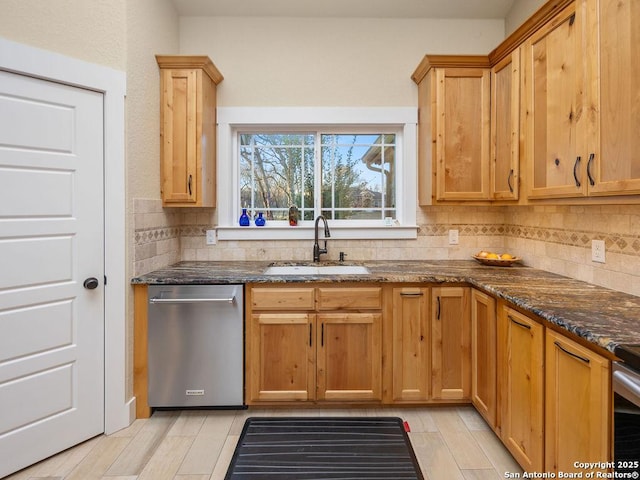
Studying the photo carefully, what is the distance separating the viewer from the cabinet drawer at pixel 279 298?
247 cm

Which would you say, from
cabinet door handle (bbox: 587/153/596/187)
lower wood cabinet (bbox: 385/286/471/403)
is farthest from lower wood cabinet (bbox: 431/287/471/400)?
cabinet door handle (bbox: 587/153/596/187)

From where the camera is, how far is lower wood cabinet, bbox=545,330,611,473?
1300 mm

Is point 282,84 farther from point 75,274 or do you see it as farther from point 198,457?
point 198,457

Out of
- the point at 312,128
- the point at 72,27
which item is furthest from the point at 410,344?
the point at 72,27

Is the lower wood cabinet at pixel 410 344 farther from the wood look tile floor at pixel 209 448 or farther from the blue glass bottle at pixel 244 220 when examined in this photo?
the blue glass bottle at pixel 244 220

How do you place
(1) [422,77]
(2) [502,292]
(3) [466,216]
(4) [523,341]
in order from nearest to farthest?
(4) [523,341] < (2) [502,292] < (1) [422,77] < (3) [466,216]

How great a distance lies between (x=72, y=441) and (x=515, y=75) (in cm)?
343

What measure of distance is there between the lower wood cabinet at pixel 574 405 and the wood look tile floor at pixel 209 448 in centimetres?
51

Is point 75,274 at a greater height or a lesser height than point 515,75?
lesser

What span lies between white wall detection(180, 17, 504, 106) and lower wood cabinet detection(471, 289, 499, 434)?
A: 1.80 metres

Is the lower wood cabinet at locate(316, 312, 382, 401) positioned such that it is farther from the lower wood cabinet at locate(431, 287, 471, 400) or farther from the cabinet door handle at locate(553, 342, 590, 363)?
the cabinet door handle at locate(553, 342, 590, 363)

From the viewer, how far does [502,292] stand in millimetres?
1993

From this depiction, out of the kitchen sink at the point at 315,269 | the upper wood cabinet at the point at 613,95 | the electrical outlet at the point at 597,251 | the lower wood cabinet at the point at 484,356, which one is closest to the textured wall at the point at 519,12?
the upper wood cabinet at the point at 613,95

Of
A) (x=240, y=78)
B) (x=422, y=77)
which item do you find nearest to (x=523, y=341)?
(x=422, y=77)
